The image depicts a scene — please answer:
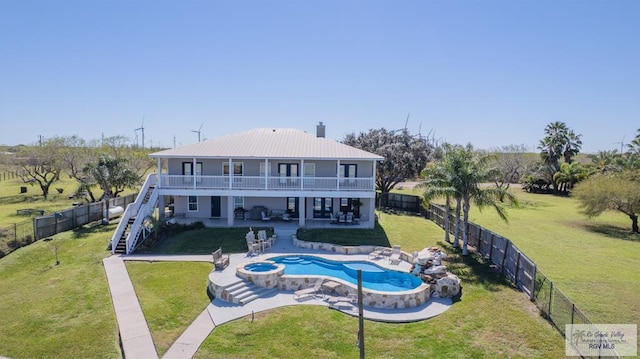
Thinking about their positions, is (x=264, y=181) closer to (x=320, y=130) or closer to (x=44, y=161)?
(x=320, y=130)

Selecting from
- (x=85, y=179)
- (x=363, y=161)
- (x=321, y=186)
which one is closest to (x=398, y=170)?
(x=363, y=161)

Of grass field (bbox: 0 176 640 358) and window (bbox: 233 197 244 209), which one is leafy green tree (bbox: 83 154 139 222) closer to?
grass field (bbox: 0 176 640 358)

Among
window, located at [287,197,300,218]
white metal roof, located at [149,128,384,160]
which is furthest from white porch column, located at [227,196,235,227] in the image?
window, located at [287,197,300,218]

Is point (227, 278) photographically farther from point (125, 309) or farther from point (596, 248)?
point (596, 248)

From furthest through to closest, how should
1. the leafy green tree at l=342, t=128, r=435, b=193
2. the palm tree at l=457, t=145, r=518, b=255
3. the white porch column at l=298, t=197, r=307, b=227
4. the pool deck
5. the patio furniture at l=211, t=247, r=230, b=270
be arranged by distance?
the leafy green tree at l=342, t=128, r=435, b=193
the white porch column at l=298, t=197, r=307, b=227
the palm tree at l=457, t=145, r=518, b=255
the patio furniture at l=211, t=247, r=230, b=270
the pool deck

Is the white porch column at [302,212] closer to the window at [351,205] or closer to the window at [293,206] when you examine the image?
the window at [293,206]

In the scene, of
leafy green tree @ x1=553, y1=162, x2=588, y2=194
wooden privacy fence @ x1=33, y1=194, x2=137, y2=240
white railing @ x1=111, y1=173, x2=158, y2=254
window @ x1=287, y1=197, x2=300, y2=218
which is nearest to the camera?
white railing @ x1=111, y1=173, x2=158, y2=254

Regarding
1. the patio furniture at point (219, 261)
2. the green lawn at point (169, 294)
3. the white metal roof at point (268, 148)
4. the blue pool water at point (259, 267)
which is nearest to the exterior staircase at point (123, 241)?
the green lawn at point (169, 294)
